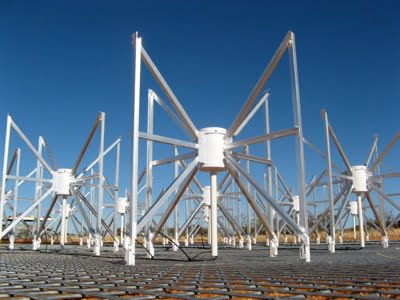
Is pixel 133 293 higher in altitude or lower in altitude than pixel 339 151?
lower

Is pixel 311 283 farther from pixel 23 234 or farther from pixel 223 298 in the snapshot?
pixel 23 234

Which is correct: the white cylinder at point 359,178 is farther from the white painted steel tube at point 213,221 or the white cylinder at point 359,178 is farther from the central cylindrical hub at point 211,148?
the central cylindrical hub at point 211,148

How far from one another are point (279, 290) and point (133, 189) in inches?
325

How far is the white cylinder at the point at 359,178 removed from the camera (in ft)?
92.8

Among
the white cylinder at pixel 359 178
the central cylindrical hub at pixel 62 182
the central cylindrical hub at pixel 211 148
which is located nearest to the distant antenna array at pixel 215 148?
the central cylindrical hub at pixel 211 148

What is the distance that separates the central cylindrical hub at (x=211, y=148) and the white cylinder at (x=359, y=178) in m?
14.8

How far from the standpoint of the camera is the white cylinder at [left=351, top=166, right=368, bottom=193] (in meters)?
28.3

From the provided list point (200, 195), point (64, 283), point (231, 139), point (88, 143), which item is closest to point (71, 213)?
point (200, 195)

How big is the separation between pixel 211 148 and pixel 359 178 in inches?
606

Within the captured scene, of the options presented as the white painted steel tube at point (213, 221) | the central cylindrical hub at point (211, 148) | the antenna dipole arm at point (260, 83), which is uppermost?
the antenna dipole arm at point (260, 83)

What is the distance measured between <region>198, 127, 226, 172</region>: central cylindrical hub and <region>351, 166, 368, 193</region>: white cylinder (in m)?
14.8

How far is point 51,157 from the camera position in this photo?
2878cm

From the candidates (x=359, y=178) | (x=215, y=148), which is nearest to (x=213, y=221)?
(x=215, y=148)

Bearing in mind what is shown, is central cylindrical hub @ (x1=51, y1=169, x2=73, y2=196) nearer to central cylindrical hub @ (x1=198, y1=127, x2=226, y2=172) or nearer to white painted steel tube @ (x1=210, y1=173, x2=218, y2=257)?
white painted steel tube @ (x1=210, y1=173, x2=218, y2=257)
